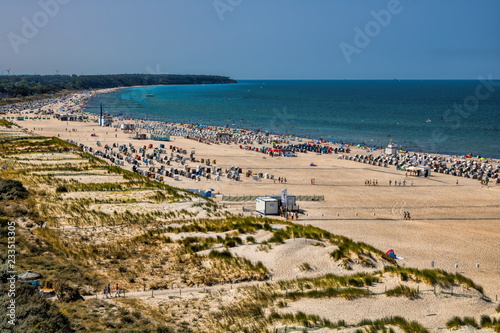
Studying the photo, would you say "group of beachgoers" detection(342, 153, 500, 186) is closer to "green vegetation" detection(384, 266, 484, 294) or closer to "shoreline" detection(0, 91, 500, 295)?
"shoreline" detection(0, 91, 500, 295)

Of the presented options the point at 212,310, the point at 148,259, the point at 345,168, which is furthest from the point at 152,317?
the point at 345,168

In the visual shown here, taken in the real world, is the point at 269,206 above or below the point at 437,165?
below

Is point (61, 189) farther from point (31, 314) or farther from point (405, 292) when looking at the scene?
point (405, 292)

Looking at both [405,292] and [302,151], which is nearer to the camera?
[405,292]

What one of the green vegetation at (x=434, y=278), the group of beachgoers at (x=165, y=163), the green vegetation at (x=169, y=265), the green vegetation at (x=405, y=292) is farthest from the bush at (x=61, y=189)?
the green vegetation at (x=405, y=292)

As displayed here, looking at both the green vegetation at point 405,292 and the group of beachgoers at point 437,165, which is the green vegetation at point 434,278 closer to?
the green vegetation at point 405,292


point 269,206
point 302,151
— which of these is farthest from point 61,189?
point 302,151

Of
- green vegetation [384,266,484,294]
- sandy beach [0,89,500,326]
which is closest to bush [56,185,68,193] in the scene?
sandy beach [0,89,500,326]
